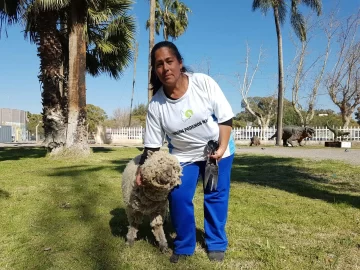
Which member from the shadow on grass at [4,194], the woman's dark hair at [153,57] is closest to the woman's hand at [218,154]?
the woman's dark hair at [153,57]

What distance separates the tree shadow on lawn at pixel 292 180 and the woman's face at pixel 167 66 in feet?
11.1

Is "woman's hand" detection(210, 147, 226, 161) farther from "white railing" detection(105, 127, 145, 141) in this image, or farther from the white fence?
"white railing" detection(105, 127, 145, 141)

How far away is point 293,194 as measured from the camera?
5.52 m

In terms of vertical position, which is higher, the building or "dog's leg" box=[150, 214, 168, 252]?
the building

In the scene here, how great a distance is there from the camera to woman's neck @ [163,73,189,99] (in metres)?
2.79

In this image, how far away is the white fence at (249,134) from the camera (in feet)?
77.7

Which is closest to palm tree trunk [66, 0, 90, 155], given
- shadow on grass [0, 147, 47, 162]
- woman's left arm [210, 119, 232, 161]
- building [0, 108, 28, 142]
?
shadow on grass [0, 147, 47, 162]

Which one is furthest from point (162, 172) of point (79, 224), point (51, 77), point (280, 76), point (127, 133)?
point (127, 133)

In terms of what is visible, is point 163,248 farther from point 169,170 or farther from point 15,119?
point 15,119

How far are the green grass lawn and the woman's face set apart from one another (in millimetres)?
1493

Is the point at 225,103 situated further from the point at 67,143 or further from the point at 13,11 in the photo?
the point at 13,11

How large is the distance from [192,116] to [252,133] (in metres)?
22.8

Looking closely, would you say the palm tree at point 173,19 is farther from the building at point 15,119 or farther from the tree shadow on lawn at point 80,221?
the building at point 15,119

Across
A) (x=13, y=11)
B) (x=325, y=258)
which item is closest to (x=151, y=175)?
(x=325, y=258)
